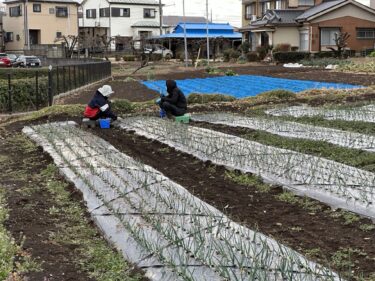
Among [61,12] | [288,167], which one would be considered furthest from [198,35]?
[288,167]

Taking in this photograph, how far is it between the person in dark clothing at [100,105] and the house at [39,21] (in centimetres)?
4630

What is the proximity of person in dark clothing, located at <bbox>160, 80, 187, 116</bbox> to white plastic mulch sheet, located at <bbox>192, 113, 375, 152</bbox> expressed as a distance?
0.55m

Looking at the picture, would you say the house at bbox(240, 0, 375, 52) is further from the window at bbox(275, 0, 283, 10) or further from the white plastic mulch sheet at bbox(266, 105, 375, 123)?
the white plastic mulch sheet at bbox(266, 105, 375, 123)

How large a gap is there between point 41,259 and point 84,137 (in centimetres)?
509

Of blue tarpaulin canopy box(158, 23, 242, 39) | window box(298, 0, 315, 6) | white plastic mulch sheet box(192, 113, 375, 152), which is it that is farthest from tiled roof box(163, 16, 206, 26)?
white plastic mulch sheet box(192, 113, 375, 152)

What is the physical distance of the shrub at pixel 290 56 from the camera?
1372 inches

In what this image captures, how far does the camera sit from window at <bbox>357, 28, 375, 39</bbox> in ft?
129

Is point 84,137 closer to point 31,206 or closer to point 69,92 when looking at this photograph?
point 31,206

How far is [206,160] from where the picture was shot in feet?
22.2

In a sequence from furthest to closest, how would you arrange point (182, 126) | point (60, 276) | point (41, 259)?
point (182, 126) < point (41, 259) < point (60, 276)

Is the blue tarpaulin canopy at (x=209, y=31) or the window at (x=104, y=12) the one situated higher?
the window at (x=104, y=12)

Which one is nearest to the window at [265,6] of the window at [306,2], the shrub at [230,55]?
the window at [306,2]

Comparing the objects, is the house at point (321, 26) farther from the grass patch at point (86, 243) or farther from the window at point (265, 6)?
the grass patch at point (86, 243)

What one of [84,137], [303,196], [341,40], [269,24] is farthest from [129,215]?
[269,24]
